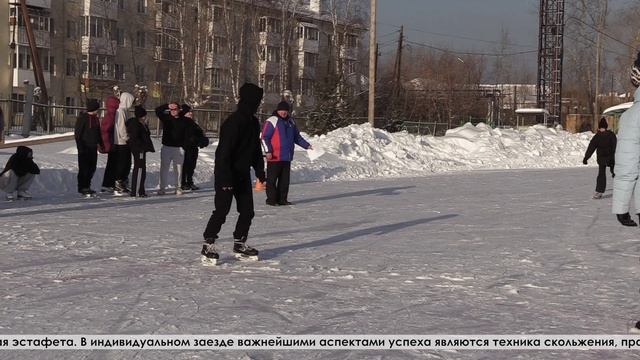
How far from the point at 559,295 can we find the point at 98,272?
395 cm

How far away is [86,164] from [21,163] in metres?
1.51

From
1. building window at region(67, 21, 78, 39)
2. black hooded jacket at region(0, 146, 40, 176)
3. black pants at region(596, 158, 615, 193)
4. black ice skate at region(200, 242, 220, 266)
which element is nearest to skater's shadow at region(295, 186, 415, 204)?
black pants at region(596, 158, 615, 193)

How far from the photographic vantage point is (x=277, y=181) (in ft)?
44.9

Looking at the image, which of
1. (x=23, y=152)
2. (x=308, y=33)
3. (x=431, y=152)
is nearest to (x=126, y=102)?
(x=23, y=152)

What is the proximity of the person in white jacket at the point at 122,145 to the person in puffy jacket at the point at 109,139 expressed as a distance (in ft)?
0.21

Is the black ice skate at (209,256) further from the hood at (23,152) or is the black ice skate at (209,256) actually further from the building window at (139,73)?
the building window at (139,73)

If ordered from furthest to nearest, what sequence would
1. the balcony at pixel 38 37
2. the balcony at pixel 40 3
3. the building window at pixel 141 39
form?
the building window at pixel 141 39 < the balcony at pixel 38 37 < the balcony at pixel 40 3

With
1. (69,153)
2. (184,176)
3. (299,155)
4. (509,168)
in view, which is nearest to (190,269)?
(184,176)

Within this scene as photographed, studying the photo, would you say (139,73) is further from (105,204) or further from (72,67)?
(105,204)

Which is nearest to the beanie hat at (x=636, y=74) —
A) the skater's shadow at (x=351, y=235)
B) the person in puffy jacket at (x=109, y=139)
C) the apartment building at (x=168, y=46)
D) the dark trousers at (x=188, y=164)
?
the skater's shadow at (x=351, y=235)

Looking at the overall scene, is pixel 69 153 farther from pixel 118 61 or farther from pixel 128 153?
pixel 118 61

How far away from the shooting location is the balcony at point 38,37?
177 ft

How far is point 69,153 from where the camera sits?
62.1 feet

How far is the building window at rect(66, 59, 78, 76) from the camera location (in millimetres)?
57750
